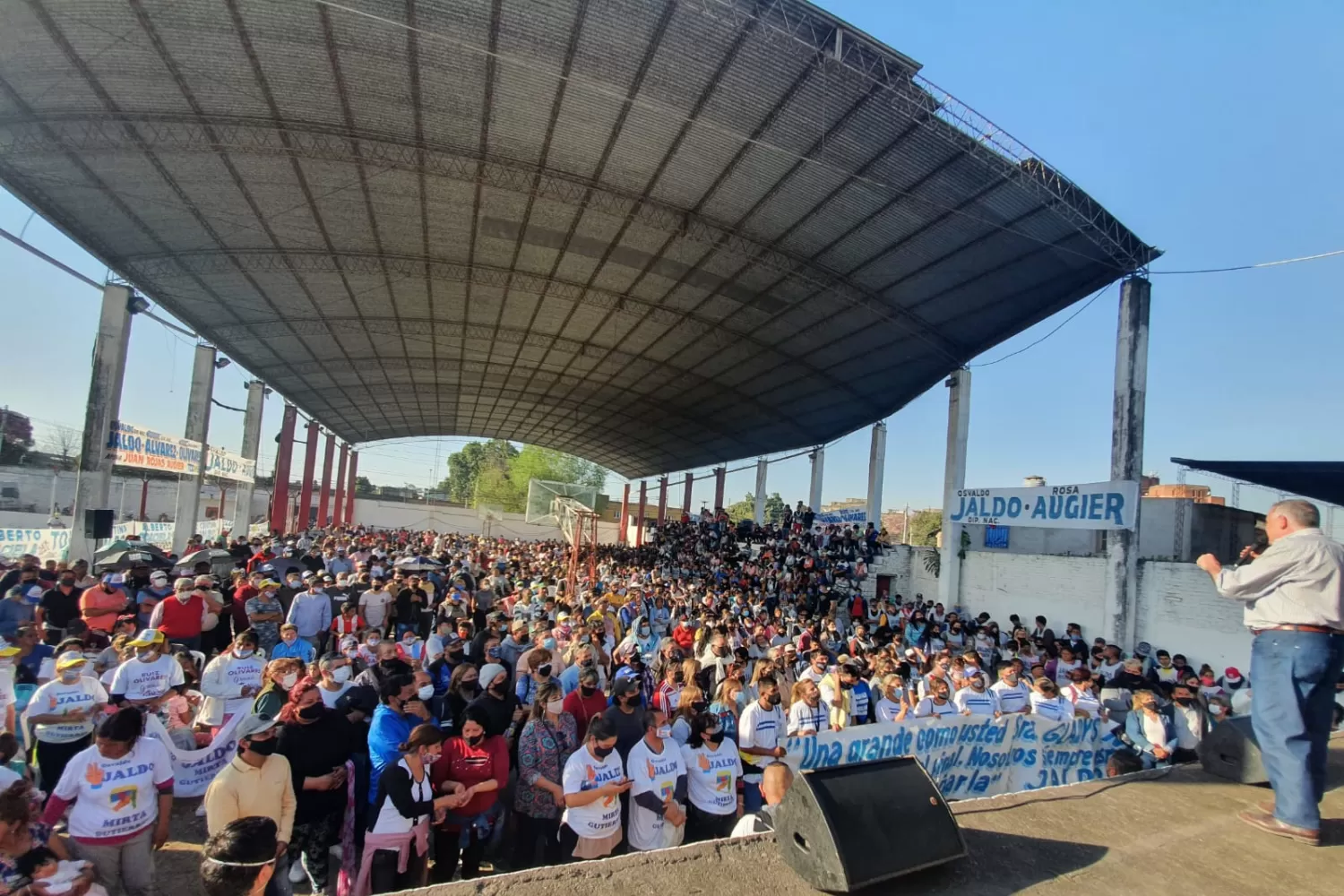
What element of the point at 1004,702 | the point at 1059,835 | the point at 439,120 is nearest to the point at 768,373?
the point at 439,120

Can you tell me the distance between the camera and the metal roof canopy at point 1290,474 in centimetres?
1175

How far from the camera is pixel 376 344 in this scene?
25.1m

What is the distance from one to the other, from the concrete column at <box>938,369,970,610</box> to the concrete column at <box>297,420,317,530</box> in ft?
94.4

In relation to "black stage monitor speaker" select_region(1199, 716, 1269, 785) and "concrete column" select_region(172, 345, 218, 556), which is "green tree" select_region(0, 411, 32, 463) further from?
"black stage monitor speaker" select_region(1199, 716, 1269, 785)

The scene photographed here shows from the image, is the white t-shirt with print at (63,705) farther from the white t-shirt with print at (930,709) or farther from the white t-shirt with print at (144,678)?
the white t-shirt with print at (930,709)

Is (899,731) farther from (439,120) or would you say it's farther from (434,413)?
(434,413)

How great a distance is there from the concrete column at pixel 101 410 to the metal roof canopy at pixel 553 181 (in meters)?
1.39

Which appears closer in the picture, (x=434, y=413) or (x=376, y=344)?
(x=376, y=344)

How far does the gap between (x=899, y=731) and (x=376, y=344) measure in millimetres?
23922

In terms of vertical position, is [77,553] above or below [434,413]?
below

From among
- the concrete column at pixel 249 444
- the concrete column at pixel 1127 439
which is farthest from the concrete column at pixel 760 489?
the concrete column at pixel 249 444

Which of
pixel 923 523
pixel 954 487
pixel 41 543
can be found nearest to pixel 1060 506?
pixel 954 487

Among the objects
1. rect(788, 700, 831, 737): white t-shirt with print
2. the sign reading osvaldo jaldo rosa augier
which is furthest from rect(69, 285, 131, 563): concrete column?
the sign reading osvaldo jaldo rosa augier

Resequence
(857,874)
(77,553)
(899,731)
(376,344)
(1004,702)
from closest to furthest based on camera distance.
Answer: (857,874)
(899,731)
(1004,702)
(77,553)
(376,344)
